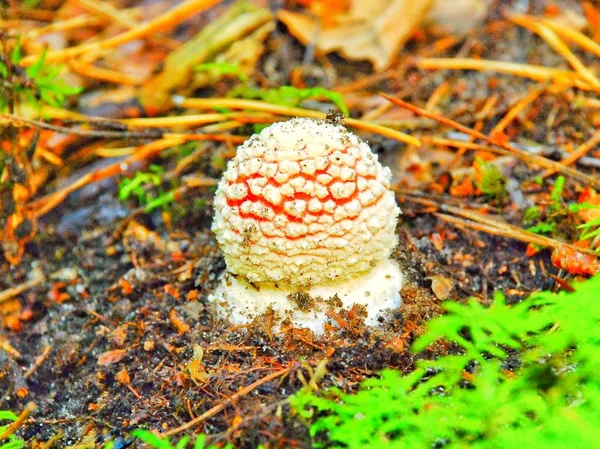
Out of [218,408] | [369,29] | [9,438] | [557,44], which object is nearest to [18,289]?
[9,438]

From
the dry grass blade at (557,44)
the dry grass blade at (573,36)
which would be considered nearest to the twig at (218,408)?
the dry grass blade at (557,44)

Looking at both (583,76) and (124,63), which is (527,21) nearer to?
(583,76)

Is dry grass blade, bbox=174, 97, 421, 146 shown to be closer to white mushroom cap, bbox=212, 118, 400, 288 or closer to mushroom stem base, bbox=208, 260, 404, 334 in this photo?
white mushroom cap, bbox=212, 118, 400, 288

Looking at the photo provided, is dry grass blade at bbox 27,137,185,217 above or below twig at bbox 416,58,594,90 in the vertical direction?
below

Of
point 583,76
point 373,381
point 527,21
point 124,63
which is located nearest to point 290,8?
point 124,63

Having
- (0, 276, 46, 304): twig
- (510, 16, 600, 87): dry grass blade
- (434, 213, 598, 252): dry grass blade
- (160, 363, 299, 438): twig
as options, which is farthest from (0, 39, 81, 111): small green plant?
(510, 16, 600, 87): dry grass blade
